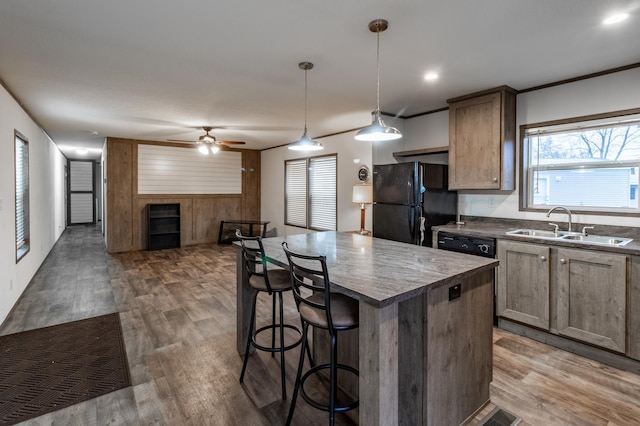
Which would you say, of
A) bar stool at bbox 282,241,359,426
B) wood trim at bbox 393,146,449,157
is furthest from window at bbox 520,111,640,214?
bar stool at bbox 282,241,359,426

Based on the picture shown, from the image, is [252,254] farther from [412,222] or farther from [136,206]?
[136,206]

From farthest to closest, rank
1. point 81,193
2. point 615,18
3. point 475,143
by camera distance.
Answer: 1. point 81,193
2. point 475,143
3. point 615,18

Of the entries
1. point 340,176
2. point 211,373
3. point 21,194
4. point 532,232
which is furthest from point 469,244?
point 21,194

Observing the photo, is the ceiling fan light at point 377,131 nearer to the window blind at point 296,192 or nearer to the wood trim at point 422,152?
the wood trim at point 422,152

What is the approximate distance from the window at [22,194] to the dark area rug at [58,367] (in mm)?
1558

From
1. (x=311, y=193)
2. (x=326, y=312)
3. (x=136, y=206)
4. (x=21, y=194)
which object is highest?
(x=311, y=193)

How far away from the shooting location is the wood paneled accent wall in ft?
23.1

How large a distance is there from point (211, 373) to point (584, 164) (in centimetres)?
398

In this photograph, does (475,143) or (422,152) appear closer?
(475,143)

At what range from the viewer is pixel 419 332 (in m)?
1.72

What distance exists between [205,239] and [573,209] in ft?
24.1

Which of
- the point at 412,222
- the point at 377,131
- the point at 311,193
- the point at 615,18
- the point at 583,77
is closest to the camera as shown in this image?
the point at 615,18

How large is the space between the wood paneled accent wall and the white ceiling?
8.50ft

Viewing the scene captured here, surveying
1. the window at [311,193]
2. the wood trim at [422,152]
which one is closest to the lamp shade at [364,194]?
the wood trim at [422,152]
